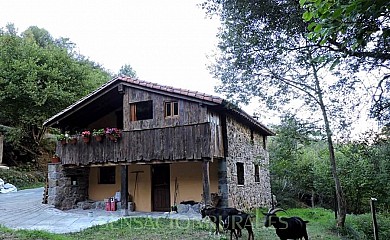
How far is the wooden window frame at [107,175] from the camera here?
14.5 m

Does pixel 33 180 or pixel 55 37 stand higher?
pixel 55 37

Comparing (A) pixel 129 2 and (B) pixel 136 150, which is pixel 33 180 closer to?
(B) pixel 136 150

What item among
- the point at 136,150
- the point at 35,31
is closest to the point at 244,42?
the point at 136,150

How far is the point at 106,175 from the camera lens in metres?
14.7

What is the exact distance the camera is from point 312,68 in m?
9.18

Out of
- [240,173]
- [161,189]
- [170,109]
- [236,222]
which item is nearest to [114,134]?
[170,109]

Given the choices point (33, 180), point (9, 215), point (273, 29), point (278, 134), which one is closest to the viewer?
point (273, 29)

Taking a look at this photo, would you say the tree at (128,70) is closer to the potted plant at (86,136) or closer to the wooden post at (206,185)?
the potted plant at (86,136)

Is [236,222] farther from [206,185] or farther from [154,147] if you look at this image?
[154,147]

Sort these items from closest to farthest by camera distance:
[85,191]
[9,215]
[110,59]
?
[9,215], [85,191], [110,59]

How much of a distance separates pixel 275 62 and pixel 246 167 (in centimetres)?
657

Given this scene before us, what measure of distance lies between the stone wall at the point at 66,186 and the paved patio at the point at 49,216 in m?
0.45

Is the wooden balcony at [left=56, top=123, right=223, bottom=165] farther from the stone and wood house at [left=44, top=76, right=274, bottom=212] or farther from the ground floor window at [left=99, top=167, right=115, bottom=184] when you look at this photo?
the ground floor window at [left=99, top=167, right=115, bottom=184]

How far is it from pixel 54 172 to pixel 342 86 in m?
10.9
